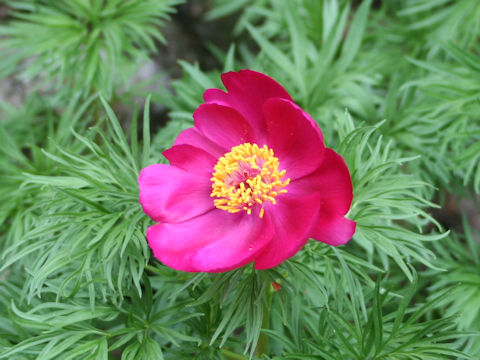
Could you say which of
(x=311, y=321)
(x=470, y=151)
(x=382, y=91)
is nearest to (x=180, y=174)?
(x=311, y=321)

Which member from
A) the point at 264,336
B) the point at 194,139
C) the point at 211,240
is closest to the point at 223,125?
the point at 194,139

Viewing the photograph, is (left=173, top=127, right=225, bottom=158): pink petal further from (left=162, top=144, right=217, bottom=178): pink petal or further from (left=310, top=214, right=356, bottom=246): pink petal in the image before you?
(left=310, top=214, right=356, bottom=246): pink petal

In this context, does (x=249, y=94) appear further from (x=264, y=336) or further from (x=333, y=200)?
(x=264, y=336)

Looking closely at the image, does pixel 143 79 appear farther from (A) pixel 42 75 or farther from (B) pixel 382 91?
(B) pixel 382 91

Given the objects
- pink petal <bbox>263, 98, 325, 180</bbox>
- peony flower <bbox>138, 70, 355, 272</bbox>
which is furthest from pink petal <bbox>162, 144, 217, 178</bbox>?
pink petal <bbox>263, 98, 325, 180</bbox>

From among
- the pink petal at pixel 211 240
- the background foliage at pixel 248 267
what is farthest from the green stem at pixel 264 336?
the pink petal at pixel 211 240

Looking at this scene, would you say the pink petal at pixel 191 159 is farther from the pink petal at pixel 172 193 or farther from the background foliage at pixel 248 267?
the background foliage at pixel 248 267
